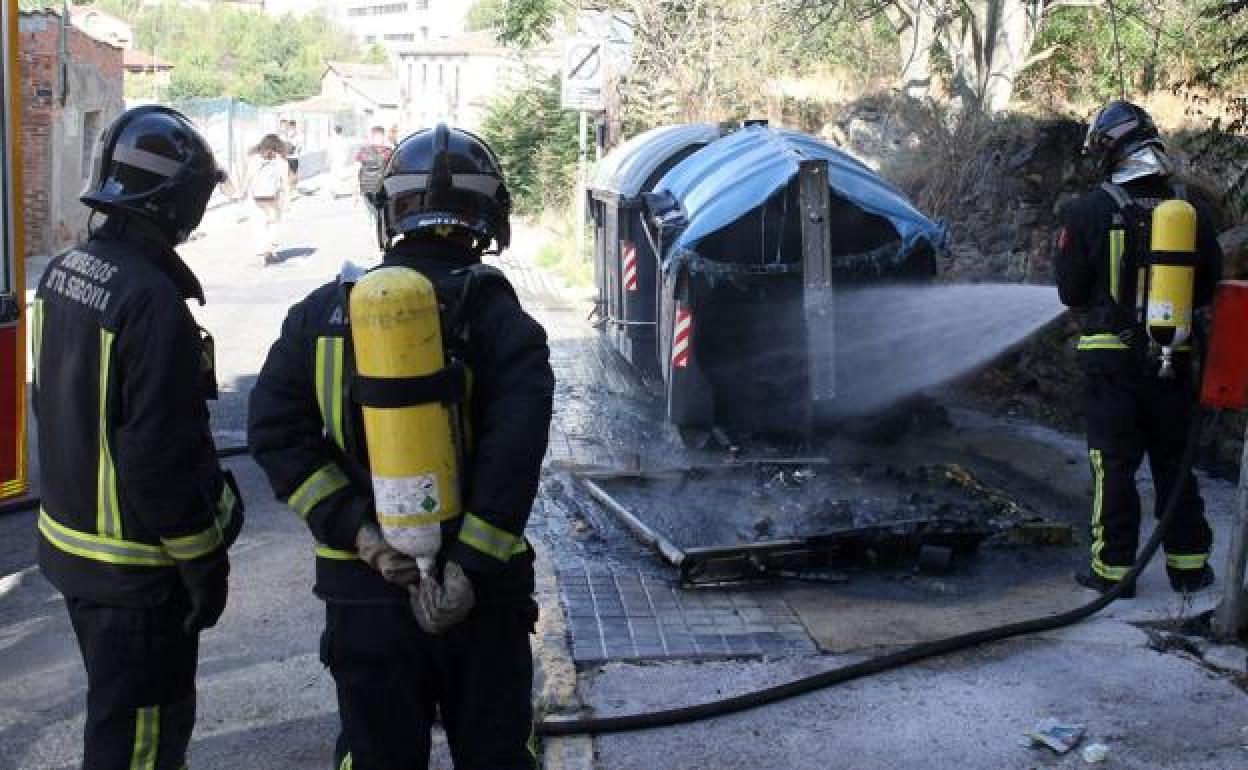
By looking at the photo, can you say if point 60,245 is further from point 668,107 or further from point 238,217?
point 668,107

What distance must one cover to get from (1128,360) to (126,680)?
13.4 feet

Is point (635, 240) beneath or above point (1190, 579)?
above

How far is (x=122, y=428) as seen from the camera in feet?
9.62

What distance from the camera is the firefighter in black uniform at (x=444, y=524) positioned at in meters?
2.69

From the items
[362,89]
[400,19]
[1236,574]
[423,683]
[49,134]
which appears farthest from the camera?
[400,19]

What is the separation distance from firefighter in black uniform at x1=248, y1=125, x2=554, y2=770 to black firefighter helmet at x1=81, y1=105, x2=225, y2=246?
578mm

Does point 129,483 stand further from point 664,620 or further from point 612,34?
point 612,34

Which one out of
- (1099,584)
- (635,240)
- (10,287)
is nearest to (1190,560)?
(1099,584)

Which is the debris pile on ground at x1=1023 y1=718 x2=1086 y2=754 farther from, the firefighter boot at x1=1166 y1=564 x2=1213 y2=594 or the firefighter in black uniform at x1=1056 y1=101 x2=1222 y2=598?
the firefighter boot at x1=1166 y1=564 x2=1213 y2=594

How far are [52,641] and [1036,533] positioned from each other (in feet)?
14.3

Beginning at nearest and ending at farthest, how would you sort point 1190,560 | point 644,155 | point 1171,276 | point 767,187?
1. point 1171,276
2. point 1190,560
3. point 767,187
4. point 644,155

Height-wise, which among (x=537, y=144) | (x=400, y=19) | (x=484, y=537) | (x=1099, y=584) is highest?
(x=400, y=19)

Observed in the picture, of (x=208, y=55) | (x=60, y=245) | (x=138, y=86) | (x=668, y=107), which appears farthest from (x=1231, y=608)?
(x=208, y=55)

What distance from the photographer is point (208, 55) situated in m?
98.1
